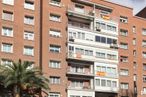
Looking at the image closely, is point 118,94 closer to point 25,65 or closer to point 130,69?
point 130,69

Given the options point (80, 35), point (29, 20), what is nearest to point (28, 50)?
point (29, 20)

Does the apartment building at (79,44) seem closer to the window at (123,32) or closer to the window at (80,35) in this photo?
the window at (80,35)

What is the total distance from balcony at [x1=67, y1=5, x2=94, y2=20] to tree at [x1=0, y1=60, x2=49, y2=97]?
16.3 m

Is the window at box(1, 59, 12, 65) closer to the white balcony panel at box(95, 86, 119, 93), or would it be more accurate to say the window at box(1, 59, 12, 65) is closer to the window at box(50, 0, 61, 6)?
the window at box(50, 0, 61, 6)

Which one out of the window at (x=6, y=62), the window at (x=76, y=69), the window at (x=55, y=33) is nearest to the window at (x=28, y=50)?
the window at (x=6, y=62)

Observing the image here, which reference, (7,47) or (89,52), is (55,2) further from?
(7,47)

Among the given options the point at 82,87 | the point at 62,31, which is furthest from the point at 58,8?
the point at 82,87

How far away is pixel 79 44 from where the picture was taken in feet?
250

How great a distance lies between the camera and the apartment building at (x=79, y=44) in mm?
69938

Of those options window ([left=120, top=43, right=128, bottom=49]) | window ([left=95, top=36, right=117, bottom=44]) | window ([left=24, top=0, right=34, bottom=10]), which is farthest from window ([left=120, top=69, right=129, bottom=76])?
window ([left=24, top=0, right=34, bottom=10])

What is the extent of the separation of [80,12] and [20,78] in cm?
2270

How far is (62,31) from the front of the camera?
7456 centimetres

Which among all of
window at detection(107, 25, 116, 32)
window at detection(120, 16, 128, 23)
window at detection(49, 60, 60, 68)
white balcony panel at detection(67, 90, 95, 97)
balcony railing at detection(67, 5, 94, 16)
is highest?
balcony railing at detection(67, 5, 94, 16)

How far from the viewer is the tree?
200ft
